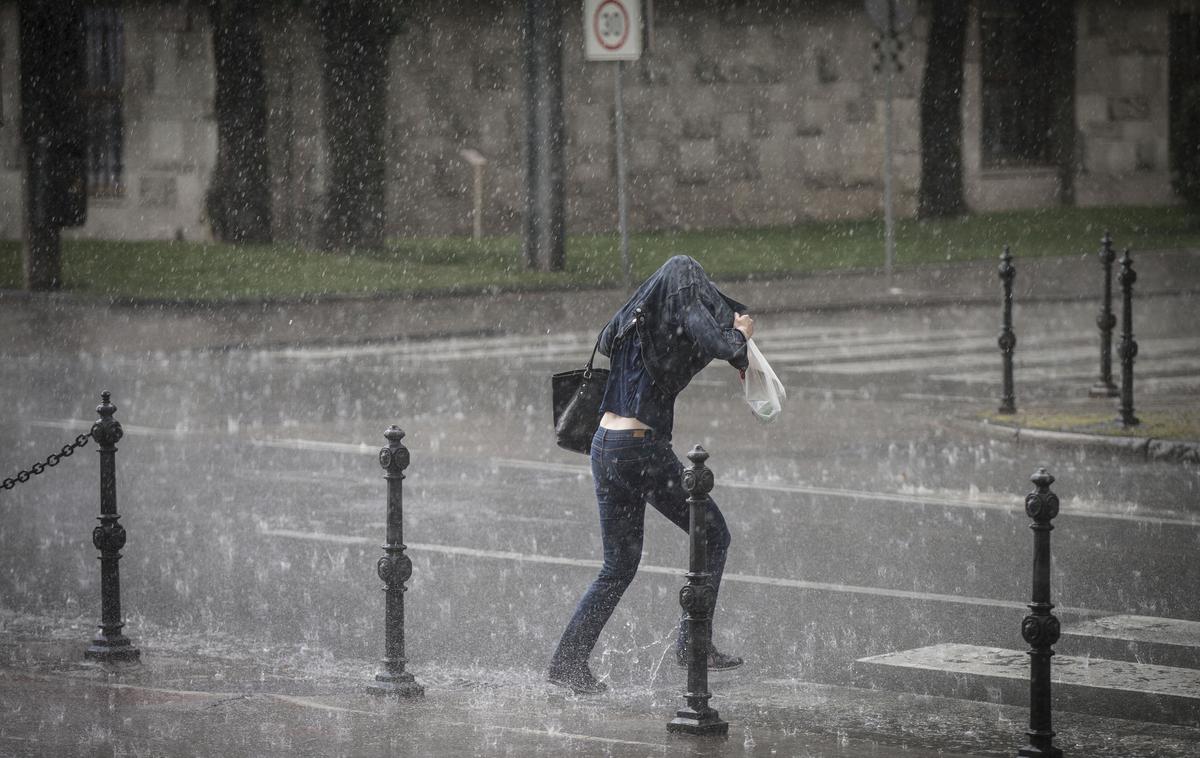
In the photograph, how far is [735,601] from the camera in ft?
29.4

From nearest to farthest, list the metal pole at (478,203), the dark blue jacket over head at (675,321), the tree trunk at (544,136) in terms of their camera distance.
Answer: the dark blue jacket over head at (675,321), the tree trunk at (544,136), the metal pole at (478,203)

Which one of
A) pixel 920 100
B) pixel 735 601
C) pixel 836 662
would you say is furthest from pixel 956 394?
pixel 920 100

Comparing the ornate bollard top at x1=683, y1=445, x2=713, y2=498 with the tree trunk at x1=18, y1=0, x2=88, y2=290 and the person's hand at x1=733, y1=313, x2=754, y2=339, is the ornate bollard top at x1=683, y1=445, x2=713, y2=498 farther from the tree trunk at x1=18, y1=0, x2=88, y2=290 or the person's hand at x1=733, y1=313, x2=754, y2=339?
the tree trunk at x1=18, y1=0, x2=88, y2=290

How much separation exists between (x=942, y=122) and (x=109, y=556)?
95.8 ft

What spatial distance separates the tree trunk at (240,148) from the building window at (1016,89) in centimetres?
1393

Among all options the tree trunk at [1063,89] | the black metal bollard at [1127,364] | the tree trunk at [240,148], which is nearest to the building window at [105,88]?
the tree trunk at [240,148]

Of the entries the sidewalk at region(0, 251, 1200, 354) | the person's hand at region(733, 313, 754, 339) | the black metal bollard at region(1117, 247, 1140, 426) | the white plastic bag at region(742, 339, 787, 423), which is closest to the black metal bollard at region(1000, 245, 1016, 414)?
the black metal bollard at region(1117, 247, 1140, 426)

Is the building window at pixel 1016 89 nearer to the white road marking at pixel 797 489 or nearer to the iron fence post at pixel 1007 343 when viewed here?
the iron fence post at pixel 1007 343

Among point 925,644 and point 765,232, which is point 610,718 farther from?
point 765,232

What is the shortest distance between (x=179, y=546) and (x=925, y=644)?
401cm

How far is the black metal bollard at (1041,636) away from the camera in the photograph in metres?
6.07

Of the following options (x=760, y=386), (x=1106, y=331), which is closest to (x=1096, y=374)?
(x=1106, y=331)

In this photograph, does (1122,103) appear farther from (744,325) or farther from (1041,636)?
→ (1041,636)

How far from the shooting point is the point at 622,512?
24.3 feet
